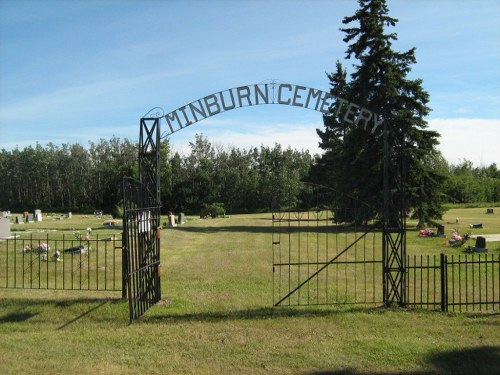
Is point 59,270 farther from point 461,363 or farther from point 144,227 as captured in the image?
point 461,363

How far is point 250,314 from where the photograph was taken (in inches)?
354

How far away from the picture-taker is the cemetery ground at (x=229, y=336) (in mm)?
6285

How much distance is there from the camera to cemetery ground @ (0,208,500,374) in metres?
6.29

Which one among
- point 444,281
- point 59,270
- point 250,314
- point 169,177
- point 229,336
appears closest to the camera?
point 229,336

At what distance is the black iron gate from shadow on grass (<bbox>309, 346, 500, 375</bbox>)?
13.3ft

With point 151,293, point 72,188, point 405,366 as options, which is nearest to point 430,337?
point 405,366

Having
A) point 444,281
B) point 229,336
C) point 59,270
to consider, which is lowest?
point 229,336

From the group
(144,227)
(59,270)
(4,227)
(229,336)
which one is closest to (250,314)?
(229,336)

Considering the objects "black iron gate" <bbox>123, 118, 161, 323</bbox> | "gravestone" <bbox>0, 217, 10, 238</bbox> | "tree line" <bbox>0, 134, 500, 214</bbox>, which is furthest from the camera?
"tree line" <bbox>0, 134, 500, 214</bbox>

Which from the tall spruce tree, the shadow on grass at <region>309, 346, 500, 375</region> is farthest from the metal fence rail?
the tall spruce tree

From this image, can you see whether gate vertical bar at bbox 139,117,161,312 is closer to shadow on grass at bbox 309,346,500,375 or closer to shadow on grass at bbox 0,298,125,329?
shadow on grass at bbox 0,298,125,329

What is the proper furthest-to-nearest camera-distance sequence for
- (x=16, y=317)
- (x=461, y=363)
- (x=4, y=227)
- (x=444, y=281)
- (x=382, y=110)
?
1. (x=382, y=110)
2. (x=4, y=227)
3. (x=444, y=281)
4. (x=16, y=317)
5. (x=461, y=363)

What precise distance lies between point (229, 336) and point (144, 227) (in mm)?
2795

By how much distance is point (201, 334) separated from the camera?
7758mm
